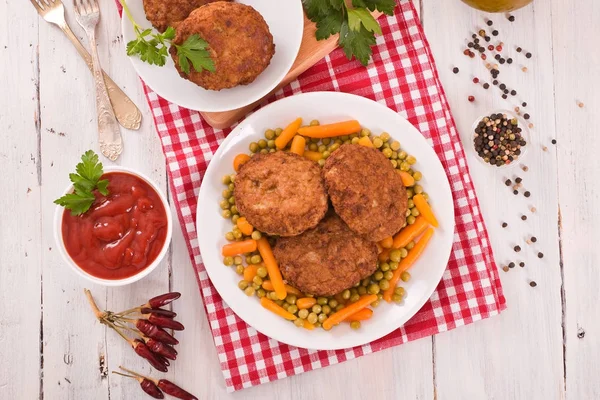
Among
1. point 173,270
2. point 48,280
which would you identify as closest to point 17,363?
point 48,280

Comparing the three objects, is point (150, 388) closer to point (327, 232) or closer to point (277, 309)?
point (277, 309)

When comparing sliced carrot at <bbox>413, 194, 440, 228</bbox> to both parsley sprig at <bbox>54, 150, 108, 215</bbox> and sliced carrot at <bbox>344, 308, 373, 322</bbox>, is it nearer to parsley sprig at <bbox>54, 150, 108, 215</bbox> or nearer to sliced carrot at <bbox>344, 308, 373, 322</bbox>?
sliced carrot at <bbox>344, 308, 373, 322</bbox>

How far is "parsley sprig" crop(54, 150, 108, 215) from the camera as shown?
3.76m

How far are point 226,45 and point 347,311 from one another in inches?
72.1

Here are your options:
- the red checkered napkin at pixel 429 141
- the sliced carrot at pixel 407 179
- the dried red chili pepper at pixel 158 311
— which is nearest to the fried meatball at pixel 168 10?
the red checkered napkin at pixel 429 141

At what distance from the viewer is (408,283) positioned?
4180mm

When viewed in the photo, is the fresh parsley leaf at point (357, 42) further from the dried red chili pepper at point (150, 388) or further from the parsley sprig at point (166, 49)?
the dried red chili pepper at point (150, 388)

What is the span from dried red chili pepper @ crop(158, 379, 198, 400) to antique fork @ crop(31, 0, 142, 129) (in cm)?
177

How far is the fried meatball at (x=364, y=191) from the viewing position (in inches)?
152

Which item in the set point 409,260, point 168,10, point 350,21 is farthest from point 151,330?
point 350,21

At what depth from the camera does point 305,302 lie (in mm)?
4078

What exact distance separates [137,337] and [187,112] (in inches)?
63.2

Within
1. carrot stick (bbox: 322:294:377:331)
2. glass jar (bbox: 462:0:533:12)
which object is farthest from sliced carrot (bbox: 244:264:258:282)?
glass jar (bbox: 462:0:533:12)

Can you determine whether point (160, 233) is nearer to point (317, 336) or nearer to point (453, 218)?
point (317, 336)
